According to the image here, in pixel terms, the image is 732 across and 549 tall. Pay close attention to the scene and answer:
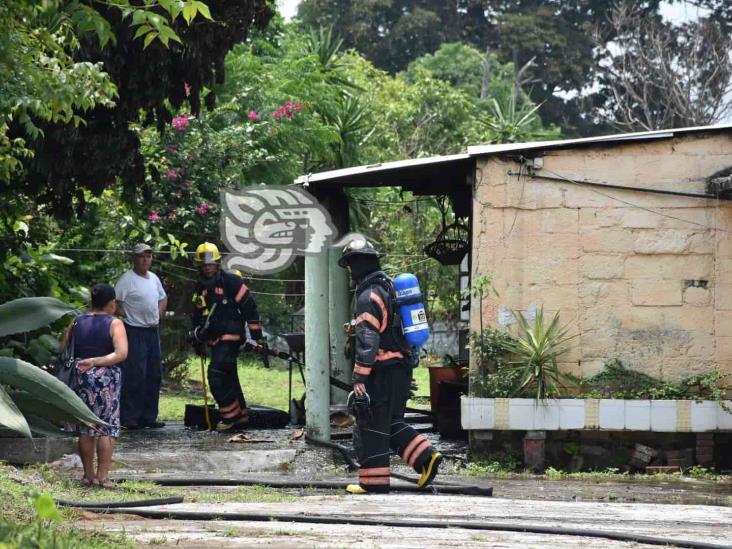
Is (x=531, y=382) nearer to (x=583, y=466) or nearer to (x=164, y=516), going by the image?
(x=583, y=466)

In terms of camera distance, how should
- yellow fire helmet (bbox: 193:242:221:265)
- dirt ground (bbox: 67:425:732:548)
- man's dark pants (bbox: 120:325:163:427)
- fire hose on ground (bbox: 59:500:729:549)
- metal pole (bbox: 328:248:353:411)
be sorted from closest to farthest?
dirt ground (bbox: 67:425:732:548), fire hose on ground (bbox: 59:500:729:549), yellow fire helmet (bbox: 193:242:221:265), man's dark pants (bbox: 120:325:163:427), metal pole (bbox: 328:248:353:411)

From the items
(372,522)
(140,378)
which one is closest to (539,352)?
(140,378)

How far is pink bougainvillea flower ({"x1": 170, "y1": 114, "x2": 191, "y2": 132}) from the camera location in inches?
735

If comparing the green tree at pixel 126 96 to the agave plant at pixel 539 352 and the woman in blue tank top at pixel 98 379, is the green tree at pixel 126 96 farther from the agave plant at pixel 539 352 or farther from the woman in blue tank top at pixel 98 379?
the agave plant at pixel 539 352

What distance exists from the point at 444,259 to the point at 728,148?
464 cm

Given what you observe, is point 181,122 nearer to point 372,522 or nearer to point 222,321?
point 222,321

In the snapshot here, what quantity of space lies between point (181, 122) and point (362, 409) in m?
9.40

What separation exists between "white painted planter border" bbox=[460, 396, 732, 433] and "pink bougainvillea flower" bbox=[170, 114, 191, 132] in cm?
798

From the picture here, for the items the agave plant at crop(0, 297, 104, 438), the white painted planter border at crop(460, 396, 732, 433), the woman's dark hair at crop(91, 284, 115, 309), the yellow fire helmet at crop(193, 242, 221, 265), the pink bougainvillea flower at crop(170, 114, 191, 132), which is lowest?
the white painted planter border at crop(460, 396, 732, 433)

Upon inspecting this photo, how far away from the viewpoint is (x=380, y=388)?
33.7 feet

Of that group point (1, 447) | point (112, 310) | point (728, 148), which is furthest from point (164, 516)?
point (728, 148)

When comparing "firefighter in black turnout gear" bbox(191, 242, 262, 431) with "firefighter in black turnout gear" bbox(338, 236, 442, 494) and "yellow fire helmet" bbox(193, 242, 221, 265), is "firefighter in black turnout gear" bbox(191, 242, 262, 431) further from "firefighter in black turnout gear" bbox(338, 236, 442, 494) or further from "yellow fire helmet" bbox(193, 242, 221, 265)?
"firefighter in black turnout gear" bbox(338, 236, 442, 494)

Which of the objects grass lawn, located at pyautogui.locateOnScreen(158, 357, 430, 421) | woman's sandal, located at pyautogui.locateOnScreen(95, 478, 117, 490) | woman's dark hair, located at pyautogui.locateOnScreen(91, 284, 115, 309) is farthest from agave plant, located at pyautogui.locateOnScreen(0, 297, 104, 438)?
grass lawn, located at pyautogui.locateOnScreen(158, 357, 430, 421)

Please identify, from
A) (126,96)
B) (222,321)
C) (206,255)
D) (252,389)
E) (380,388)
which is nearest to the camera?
(380,388)
